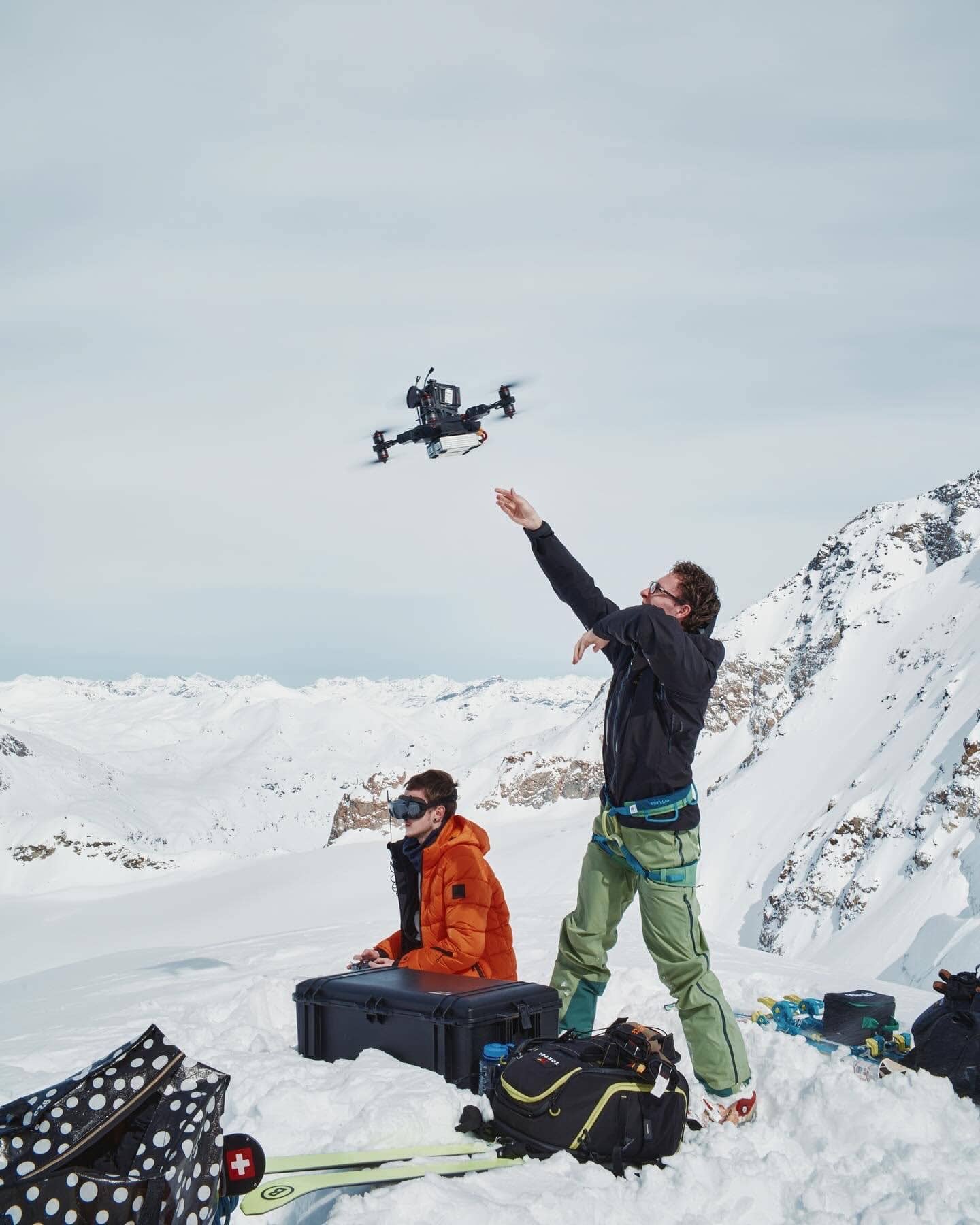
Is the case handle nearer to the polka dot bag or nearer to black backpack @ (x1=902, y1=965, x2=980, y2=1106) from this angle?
the polka dot bag

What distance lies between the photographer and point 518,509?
19.0ft

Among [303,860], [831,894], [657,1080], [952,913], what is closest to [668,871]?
[657,1080]

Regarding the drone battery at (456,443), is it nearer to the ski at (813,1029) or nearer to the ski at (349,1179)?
the ski at (813,1029)

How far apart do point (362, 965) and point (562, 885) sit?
1495 inches

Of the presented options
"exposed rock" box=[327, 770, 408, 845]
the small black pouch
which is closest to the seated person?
the small black pouch

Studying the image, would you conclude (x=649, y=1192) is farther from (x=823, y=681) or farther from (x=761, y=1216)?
(x=823, y=681)

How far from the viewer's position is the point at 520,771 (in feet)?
266

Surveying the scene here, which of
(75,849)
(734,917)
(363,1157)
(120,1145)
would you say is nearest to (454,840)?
(363,1157)

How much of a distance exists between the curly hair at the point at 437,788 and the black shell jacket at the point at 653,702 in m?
1.07

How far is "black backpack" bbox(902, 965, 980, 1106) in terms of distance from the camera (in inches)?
194

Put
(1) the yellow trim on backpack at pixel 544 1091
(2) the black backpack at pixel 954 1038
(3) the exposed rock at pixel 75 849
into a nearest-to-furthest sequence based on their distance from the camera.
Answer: (1) the yellow trim on backpack at pixel 544 1091 → (2) the black backpack at pixel 954 1038 → (3) the exposed rock at pixel 75 849

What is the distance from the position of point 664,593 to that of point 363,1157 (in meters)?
3.13

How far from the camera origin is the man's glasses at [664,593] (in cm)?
555

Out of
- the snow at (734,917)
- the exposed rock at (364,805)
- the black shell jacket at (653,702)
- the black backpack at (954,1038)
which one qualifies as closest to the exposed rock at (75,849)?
the snow at (734,917)
